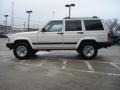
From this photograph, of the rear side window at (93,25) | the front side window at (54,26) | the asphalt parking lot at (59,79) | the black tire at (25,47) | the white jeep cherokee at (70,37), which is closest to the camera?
the asphalt parking lot at (59,79)

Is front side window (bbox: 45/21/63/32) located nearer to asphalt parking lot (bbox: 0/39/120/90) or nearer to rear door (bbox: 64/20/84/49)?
rear door (bbox: 64/20/84/49)

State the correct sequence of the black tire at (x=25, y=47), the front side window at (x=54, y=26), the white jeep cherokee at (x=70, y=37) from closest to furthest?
the white jeep cherokee at (x=70, y=37)
the front side window at (x=54, y=26)
the black tire at (x=25, y=47)

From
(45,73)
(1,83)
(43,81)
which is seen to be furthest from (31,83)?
(45,73)

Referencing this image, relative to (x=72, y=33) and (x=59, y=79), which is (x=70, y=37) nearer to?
(x=72, y=33)

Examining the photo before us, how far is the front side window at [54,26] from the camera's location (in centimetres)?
1181

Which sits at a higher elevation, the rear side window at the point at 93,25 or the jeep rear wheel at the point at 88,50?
the rear side window at the point at 93,25

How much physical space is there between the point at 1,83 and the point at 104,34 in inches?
256

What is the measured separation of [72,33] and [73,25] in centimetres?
48

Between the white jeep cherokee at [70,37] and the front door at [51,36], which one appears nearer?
the white jeep cherokee at [70,37]

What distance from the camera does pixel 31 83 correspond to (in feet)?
21.7

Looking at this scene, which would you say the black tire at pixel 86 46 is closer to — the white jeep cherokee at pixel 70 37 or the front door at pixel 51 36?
the white jeep cherokee at pixel 70 37

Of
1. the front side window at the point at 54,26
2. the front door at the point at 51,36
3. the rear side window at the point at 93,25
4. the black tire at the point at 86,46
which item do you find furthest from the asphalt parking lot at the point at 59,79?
the front side window at the point at 54,26

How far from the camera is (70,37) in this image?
11633 mm

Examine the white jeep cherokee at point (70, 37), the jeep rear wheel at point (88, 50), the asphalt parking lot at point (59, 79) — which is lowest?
the asphalt parking lot at point (59, 79)
